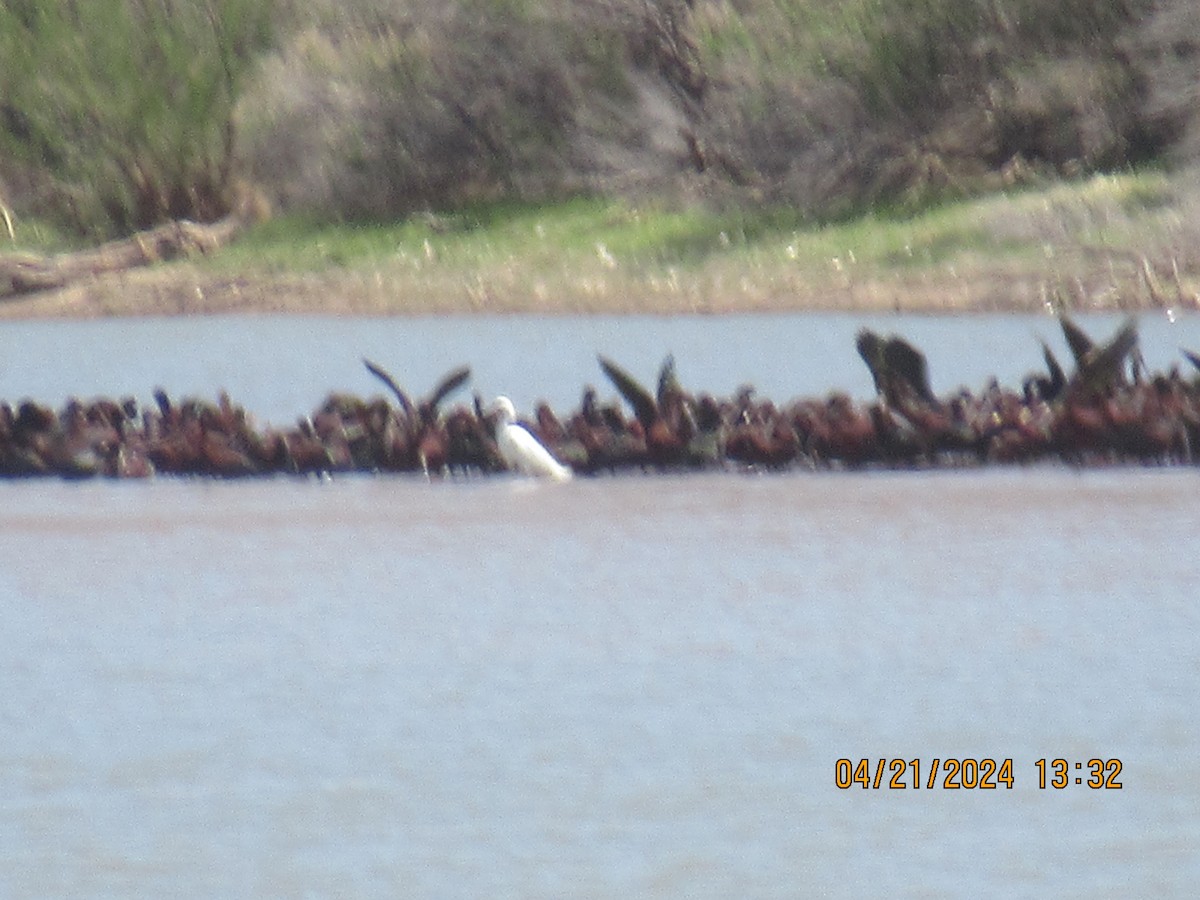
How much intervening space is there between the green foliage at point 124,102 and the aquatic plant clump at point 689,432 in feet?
73.7

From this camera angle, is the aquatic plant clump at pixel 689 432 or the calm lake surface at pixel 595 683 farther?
the aquatic plant clump at pixel 689 432

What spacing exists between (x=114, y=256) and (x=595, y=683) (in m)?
24.9

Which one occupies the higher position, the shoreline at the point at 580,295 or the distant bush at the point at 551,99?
the distant bush at the point at 551,99

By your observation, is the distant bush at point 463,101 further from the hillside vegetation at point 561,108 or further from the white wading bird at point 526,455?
the white wading bird at point 526,455

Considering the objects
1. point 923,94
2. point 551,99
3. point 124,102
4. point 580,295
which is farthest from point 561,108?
point 580,295

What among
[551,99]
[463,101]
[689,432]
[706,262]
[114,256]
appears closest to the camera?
[689,432]

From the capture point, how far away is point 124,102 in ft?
120

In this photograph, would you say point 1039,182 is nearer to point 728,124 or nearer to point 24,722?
point 728,124

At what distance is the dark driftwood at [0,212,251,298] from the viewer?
31078mm

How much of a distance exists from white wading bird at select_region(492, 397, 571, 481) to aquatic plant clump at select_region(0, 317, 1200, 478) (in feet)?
0.49

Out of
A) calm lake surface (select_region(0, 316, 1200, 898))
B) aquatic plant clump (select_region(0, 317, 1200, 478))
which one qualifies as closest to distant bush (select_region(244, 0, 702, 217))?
aquatic plant clump (select_region(0, 317, 1200, 478))

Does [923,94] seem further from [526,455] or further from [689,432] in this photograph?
[526,455]

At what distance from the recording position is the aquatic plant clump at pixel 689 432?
13594mm

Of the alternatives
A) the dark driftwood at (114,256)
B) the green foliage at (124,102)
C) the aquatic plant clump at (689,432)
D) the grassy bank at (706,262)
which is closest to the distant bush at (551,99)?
the green foliage at (124,102)
